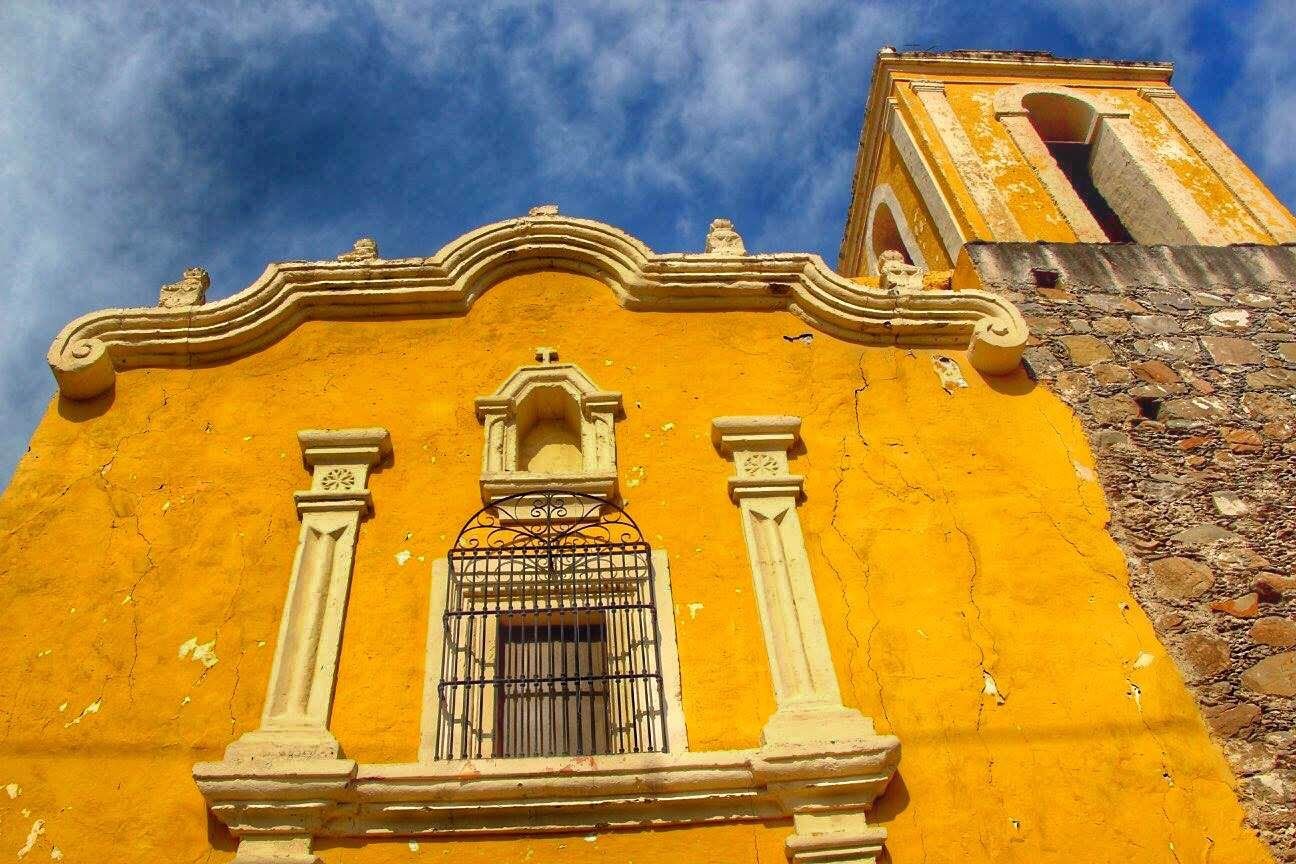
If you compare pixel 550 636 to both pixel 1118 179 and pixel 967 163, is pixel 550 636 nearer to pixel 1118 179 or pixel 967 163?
pixel 967 163

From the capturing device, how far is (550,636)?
5086 millimetres

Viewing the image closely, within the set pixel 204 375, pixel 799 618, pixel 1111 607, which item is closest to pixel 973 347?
pixel 1111 607

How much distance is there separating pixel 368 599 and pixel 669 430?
192cm

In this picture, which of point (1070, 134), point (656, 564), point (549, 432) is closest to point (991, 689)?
point (656, 564)

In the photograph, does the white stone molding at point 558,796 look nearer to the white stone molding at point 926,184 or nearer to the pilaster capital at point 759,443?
the pilaster capital at point 759,443

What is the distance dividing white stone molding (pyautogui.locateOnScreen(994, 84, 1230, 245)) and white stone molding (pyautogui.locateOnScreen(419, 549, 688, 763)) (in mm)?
5369

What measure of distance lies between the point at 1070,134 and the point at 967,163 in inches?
84.3

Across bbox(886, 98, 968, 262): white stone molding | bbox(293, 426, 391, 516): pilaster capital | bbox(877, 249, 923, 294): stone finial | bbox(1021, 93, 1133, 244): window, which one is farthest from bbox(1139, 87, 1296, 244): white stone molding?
bbox(293, 426, 391, 516): pilaster capital

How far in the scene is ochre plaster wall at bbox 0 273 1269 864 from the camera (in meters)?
4.51

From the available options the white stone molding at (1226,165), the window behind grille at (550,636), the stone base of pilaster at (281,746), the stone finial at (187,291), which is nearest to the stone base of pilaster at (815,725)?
the window behind grille at (550,636)

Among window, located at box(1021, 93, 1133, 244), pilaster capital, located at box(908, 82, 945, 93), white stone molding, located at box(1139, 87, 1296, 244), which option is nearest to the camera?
white stone molding, located at box(1139, 87, 1296, 244)

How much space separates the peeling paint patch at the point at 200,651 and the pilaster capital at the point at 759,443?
2692 millimetres

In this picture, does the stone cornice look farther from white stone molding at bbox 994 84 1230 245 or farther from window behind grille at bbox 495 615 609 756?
white stone molding at bbox 994 84 1230 245

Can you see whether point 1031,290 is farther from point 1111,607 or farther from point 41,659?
point 41,659
